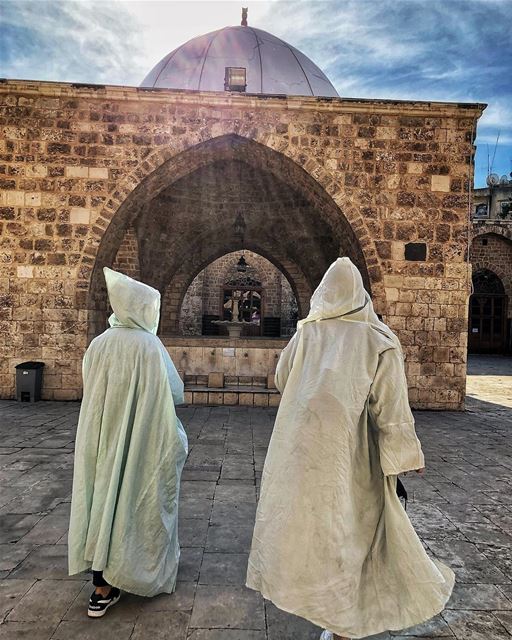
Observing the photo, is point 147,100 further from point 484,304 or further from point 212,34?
point 484,304

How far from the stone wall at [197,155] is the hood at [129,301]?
5.43 meters

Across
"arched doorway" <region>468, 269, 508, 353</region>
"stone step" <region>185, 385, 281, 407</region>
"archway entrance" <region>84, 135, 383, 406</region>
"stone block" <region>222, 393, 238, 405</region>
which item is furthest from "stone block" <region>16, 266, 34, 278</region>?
"arched doorway" <region>468, 269, 508, 353</region>

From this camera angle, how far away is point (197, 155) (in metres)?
7.75

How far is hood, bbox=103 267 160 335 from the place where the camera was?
214 centimetres

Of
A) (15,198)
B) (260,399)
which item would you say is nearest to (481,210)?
(260,399)

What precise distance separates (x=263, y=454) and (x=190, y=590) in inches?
95.4

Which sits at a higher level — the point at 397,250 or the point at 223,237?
the point at 223,237

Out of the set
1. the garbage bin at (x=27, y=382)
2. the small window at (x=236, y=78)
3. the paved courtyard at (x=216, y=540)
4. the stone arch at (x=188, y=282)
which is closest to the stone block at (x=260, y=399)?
the paved courtyard at (x=216, y=540)

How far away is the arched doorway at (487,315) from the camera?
20.0 meters

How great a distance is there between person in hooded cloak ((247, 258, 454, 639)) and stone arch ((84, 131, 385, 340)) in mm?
5758

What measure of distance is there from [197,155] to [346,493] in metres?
7.12

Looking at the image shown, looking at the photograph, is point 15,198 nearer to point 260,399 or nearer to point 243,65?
point 260,399

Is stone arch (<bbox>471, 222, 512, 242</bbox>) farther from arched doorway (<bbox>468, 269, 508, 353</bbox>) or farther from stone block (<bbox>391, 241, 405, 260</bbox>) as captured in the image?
stone block (<bbox>391, 241, 405, 260</bbox>)

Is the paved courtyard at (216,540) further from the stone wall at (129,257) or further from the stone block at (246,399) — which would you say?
the stone wall at (129,257)
